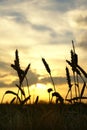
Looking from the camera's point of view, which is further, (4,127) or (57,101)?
(57,101)

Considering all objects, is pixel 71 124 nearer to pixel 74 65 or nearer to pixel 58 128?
pixel 58 128

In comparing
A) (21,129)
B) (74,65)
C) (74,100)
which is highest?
(74,65)

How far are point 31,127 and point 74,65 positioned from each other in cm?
205

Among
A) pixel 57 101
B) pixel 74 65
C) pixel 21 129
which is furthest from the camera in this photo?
pixel 57 101

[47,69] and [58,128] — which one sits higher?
[47,69]

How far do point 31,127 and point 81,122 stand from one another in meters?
0.80

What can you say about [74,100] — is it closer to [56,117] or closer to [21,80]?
[21,80]

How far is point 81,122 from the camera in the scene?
5.54 meters

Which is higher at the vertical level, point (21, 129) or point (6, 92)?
point (6, 92)

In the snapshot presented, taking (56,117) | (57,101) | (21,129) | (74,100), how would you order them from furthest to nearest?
(57,101) < (74,100) < (56,117) < (21,129)

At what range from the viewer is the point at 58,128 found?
5.23 meters

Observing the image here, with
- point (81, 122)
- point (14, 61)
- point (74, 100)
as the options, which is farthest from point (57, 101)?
point (81, 122)

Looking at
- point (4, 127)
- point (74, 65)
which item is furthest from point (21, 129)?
point (74, 65)

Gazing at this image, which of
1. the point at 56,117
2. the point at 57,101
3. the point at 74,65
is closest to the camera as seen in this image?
the point at 56,117
